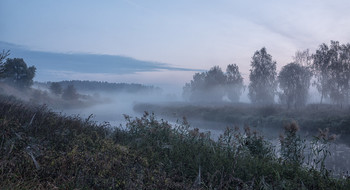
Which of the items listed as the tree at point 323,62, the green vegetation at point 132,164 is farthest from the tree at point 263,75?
the green vegetation at point 132,164

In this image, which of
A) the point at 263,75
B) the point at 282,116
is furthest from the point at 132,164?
the point at 263,75

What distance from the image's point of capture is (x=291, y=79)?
39156 mm

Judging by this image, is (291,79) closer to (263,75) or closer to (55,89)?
(263,75)

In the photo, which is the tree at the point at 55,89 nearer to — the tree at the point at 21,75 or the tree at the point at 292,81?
the tree at the point at 21,75

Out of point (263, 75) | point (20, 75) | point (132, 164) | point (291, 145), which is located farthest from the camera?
point (263, 75)

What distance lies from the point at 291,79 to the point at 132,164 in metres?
39.5

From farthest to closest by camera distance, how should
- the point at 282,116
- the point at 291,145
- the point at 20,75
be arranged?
1. the point at 20,75
2. the point at 282,116
3. the point at 291,145

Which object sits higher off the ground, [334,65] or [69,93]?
[334,65]

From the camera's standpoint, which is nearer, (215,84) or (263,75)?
(263,75)

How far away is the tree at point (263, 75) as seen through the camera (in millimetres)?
47031

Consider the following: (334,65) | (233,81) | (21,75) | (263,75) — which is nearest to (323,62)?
(334,65)

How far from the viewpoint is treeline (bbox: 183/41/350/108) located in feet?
116

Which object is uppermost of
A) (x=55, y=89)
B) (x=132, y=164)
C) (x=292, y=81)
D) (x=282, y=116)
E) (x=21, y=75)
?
(x=292, y=81)

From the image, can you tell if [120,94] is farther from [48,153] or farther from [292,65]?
[48,153]
